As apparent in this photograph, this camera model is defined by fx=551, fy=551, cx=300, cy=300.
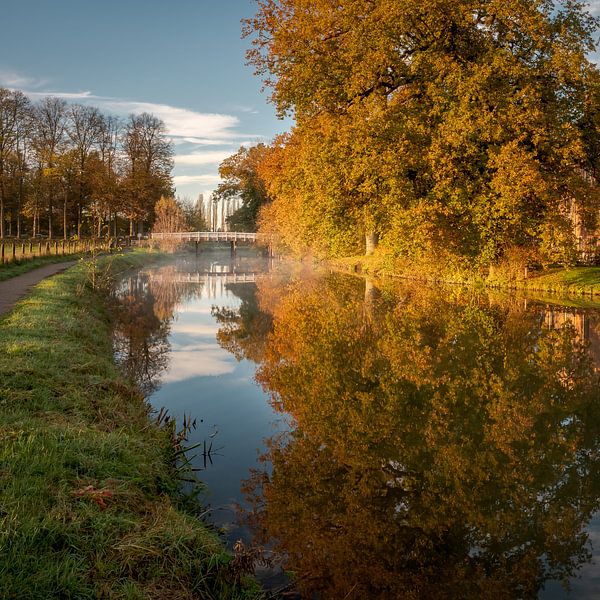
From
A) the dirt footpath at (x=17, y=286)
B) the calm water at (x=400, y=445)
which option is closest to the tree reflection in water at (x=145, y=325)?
the calm water at (x=400, y=445)

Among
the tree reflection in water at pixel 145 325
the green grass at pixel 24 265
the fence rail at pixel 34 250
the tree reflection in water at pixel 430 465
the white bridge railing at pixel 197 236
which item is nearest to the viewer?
the tree reflection in water at pixel 430 465

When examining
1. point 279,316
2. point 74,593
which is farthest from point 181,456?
point 279,316

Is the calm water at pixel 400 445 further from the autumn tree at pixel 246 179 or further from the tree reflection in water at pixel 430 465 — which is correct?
the autumn tree at pixel 246 179

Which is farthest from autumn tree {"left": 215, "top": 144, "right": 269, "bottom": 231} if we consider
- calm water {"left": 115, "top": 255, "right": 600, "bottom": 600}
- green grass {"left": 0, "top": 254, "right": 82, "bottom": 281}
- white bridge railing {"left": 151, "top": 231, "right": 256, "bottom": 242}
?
calm water {"left": 115, "top": 255, "right": 600, "bottom": 600}

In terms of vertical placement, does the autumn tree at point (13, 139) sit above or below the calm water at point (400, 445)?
above

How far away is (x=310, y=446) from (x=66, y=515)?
3392mm

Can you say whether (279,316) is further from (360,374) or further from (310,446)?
(310,446)

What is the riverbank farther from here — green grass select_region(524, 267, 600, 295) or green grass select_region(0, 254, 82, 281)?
green grass select_region(0, 254, 82, 281)

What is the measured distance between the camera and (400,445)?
684 centimetres

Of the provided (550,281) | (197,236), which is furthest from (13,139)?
(550,281)

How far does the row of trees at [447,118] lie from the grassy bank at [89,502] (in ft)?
52.8

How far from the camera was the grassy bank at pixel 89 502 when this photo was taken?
3359mm

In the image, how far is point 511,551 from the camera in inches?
180

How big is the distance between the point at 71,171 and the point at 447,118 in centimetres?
4184
